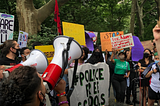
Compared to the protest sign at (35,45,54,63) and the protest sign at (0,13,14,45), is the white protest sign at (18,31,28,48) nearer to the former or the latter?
the protest sign at (0,13,14,45)

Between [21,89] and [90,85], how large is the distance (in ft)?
7.11

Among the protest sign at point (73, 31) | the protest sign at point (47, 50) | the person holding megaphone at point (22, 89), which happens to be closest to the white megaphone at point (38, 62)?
the person holding megaphone at point (22, 89)

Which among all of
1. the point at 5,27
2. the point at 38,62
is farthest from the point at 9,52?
the point at 38,62

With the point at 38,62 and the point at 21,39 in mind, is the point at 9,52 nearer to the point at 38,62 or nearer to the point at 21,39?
the point at 38,62

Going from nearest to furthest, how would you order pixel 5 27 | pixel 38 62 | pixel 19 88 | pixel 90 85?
pixel 19 88 < pixel 38 62 < pixel 90 85 < pixel 5 27

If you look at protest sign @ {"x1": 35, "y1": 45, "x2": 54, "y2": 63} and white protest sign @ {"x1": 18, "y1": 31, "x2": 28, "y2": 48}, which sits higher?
white protest sign @ {"x1": 18, "y1": 31, "x2": 28, "y2": 48}

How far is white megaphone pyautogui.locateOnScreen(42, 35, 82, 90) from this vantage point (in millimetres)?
1409

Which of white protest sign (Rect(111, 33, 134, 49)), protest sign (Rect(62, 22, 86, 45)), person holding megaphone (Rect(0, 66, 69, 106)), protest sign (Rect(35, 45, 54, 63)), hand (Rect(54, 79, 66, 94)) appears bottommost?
hand (Rect(54, 79, 66, 94))

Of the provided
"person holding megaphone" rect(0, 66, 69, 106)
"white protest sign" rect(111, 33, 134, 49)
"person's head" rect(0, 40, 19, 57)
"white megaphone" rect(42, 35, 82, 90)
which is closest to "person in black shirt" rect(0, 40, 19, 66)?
"person's head" rect(0, 40, 19, 57)

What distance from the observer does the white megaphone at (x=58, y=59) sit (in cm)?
141

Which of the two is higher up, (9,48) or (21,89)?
(9,48)

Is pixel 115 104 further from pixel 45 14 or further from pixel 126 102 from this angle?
pixel 45 14

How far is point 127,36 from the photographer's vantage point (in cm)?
462

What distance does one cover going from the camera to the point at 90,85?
3004mm
